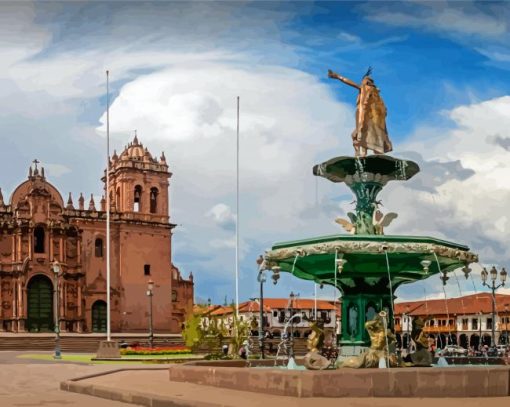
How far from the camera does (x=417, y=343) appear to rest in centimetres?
1462

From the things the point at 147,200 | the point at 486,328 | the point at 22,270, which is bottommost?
the point at 486,328

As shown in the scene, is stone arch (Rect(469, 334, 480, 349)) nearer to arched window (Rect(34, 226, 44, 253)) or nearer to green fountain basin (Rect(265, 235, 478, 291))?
arched window (Rect(34, 226, 44, 253))

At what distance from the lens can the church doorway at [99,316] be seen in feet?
188

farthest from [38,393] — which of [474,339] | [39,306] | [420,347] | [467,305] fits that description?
[467,305]

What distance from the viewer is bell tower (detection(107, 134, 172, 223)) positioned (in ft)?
196

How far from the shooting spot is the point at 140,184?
60031mm

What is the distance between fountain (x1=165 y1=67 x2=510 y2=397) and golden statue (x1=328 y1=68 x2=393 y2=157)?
18 millimetres

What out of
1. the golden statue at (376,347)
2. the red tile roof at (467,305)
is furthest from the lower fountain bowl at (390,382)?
the red tile roof at (467,305)

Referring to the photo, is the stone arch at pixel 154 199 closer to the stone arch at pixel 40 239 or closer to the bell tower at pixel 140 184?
the bell tower at pixel 140 184

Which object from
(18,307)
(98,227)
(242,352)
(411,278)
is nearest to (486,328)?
(98,227)

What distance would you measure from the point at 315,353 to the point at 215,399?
7.75ft

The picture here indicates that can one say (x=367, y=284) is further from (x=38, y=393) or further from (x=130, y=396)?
(x=38, y=393)

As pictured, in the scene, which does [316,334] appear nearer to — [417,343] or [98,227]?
[417,343]

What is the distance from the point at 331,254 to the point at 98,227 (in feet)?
152
